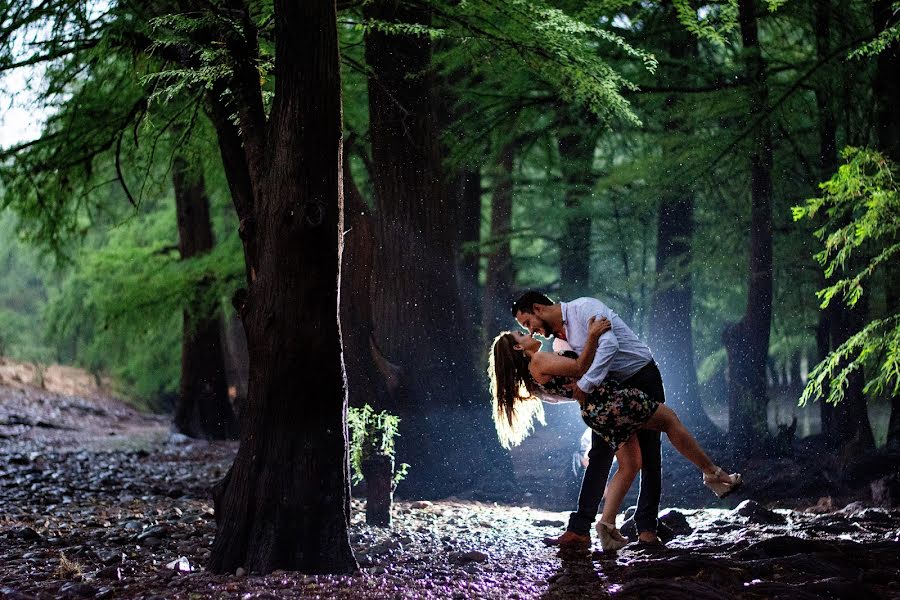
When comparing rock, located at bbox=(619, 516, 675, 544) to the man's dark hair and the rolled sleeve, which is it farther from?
the man's dark hair

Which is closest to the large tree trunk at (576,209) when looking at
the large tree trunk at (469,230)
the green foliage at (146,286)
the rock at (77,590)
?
the large tree trunk at (469,230)

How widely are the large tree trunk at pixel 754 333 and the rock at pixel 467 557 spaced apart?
314 inches

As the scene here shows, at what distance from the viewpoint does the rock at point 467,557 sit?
639cm

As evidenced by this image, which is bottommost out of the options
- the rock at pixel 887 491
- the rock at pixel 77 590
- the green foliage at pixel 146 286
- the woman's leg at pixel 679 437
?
the rock at pixel 887 491

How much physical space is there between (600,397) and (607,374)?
0.21 meters

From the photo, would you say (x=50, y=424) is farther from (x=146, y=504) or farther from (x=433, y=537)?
(x=433, y=537)

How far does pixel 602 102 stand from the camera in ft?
28.8

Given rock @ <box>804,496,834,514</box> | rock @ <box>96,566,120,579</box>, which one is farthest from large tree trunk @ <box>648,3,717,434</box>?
rock @ <box>96,566,120,579</box>

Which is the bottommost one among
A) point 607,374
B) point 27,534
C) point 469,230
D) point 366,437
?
point 27,534

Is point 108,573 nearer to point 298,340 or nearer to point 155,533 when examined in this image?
point 155,533

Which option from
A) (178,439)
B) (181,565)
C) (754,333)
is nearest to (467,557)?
(181,565)

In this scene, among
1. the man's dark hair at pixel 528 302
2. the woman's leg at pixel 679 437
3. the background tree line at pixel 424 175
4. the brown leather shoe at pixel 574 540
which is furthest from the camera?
the brown leather shoe at pixel 574 540

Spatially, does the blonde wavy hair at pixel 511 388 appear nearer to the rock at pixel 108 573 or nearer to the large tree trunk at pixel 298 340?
the large tree trunk at pixel 298 340

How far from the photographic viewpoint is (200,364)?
17.5 metres
